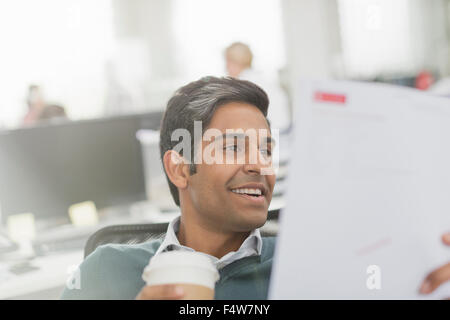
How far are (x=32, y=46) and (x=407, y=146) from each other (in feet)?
17.8

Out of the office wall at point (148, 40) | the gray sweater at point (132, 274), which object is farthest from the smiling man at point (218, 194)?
the office wall at point (148, 40)

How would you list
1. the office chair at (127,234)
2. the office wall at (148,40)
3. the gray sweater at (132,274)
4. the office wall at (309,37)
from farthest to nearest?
the office wall at (148,40)
the office wall at (309,37)
the office chair at (127,234)
the gray sweater at (132,274)

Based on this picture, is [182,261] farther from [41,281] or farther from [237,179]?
[41,281]

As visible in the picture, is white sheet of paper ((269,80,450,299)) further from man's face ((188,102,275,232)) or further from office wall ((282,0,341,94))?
office wall ((282,0,341,94))

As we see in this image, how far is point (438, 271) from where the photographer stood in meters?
0.57

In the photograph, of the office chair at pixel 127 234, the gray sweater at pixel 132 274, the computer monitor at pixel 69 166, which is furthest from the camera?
the computer monitor at pixel 69 166

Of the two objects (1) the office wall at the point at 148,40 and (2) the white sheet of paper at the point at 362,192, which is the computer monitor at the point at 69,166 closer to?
(2) the white sheet of paper at the point at 362,192

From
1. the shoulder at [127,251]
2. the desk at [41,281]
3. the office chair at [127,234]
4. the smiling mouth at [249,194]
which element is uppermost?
the smiling mouth at [249,194]

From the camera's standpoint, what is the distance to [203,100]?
2.92ft

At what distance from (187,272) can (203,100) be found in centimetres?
40

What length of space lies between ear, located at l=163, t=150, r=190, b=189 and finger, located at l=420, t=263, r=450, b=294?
457mm

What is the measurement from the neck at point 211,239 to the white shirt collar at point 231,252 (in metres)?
0.01

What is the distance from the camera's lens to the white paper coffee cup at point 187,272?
0.55 meters

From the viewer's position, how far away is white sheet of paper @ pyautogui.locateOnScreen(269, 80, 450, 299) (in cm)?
51
